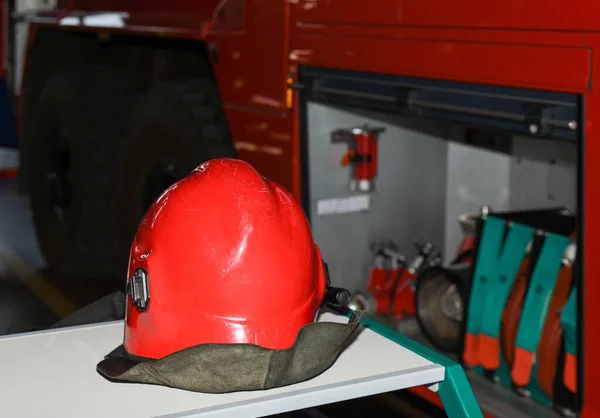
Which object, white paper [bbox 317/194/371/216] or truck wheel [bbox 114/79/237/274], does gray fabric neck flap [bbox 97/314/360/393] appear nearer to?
white paper [bbox 317/194/371/216]

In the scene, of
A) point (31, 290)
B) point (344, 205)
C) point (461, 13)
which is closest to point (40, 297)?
point (31, 290)

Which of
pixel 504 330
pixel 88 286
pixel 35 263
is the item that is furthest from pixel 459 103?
pixel 35 263

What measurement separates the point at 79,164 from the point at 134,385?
369 cm

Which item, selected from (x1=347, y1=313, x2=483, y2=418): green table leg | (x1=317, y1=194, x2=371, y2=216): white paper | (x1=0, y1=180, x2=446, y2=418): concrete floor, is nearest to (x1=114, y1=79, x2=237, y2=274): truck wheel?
(x1=317, y1=194, x2=371, y2=216): white paper

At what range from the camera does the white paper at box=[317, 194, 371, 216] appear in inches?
166

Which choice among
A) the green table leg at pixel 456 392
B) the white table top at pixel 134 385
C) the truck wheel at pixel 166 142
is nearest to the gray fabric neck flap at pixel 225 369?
the white table top at pixel 134 385

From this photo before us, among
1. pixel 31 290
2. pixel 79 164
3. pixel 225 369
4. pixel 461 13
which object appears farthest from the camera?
pixel 31 290

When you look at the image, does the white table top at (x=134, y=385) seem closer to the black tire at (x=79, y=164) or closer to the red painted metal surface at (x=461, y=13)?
the red painted metal surface at (x=461, y=13)

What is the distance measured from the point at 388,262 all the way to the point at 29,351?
2285mm

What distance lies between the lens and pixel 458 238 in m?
4.82

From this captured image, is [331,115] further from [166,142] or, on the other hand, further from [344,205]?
[166,142]

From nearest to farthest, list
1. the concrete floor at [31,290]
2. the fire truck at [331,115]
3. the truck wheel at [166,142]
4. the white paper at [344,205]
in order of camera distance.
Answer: the fire truck at [331,115] < the white paper at [344,205] < the truck wheel at [166,142] < the concrete floor at [31,290]

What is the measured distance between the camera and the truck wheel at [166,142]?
4.58 meters

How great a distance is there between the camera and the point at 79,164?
5.73 m
